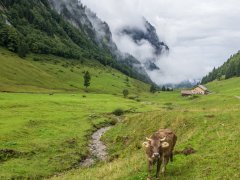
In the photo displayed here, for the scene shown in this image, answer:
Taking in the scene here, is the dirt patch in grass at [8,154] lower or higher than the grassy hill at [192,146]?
lower

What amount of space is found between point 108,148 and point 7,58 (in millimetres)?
144890

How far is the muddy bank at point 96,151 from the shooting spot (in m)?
46.1

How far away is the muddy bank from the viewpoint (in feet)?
Answer: 151

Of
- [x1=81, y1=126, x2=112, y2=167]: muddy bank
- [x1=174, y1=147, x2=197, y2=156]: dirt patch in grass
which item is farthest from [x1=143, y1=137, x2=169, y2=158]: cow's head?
[x1=81, y1=126, x2=112, y2=167]: muddy bank

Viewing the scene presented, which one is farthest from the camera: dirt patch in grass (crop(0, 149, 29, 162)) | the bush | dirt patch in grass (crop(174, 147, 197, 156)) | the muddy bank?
the bush

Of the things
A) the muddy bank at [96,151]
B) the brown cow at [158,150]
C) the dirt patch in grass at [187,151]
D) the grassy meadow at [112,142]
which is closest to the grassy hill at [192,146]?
the grassy meadow at [112,142]

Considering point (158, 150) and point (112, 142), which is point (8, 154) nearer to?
point (112, 142)

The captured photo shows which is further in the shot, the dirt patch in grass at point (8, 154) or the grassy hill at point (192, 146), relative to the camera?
the dirt patch in grass at point (8, 154)

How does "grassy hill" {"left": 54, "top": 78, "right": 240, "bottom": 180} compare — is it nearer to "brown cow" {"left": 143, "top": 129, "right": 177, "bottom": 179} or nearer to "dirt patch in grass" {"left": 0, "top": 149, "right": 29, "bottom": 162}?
"brown cow" {"left": 143, "top": 129, "right": 177, "bottom": 179}

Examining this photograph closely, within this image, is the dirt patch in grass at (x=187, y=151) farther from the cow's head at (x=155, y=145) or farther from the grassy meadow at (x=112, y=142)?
the cow's head at (x=155, y=145)

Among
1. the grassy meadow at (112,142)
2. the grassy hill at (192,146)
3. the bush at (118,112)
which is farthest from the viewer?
the bush at (118,112)

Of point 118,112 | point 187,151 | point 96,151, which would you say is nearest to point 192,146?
point 187,151

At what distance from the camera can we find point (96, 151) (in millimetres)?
51844

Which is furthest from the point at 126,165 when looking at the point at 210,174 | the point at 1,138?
the point at 1,138
